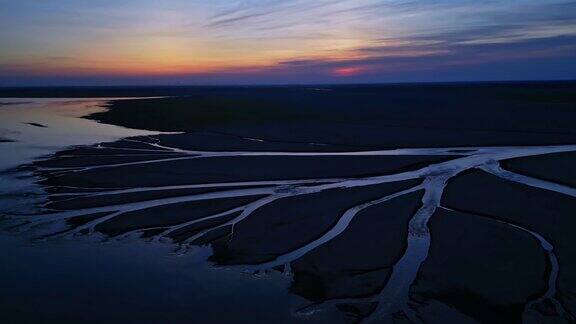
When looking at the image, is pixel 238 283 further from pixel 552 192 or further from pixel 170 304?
pixel 552 192

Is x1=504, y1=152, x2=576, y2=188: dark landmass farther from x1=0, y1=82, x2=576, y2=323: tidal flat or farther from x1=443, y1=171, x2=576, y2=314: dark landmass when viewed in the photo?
x1=443, y1=171, x2=576, y2=314: dark landmass

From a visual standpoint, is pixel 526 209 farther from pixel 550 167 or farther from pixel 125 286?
pixel 125 286

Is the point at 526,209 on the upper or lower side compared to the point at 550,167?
lower

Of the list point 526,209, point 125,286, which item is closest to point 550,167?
point 526,209

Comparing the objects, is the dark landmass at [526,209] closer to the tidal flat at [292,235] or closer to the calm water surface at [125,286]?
the tidal flat at [292,235]

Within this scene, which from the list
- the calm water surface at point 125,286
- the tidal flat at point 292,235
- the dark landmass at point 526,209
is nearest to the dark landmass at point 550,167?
the tidal flat at point 292,235

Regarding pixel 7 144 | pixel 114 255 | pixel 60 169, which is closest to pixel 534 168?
pixel 114 255

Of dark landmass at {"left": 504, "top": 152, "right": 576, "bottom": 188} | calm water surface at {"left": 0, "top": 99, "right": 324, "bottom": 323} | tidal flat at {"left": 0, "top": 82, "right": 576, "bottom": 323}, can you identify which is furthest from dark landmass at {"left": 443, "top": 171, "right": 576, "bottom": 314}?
calm water surface at {"left": 0, "top": 99, "right": 324, "bottom": 323}

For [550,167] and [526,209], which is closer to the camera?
[526,209]
